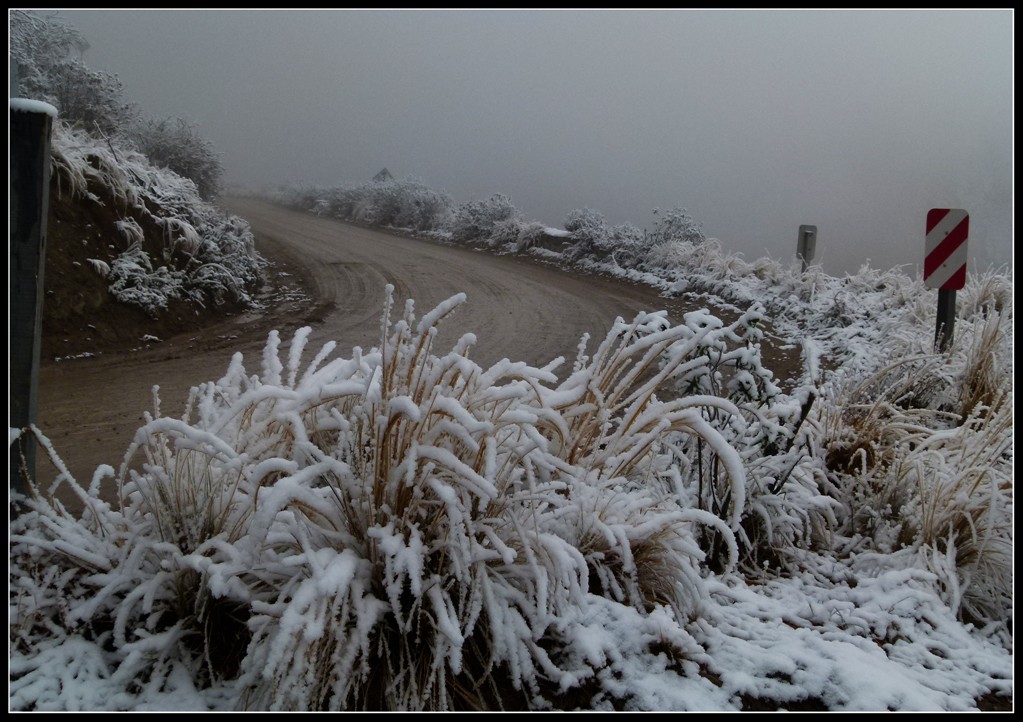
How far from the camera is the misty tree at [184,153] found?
30.4ft

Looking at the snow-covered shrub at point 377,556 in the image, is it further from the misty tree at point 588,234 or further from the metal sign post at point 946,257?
the misty tree at point 588,234

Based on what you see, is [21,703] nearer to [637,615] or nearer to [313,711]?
[313,711]

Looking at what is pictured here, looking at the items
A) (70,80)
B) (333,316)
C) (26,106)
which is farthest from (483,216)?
(26,106)

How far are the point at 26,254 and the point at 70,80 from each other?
8.62 metres

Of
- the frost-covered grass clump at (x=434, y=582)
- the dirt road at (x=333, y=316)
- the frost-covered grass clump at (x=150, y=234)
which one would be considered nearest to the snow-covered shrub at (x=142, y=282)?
the frost-covered grass clump at (x=150, y=234)

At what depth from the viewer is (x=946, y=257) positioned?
4848 mm

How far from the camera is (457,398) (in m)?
1.76

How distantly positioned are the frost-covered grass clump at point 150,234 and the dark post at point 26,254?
4327mm

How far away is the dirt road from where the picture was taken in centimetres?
383

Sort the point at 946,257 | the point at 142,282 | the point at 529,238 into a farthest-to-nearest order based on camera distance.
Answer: the point at 529,238 → the point at 142,282 → the point at 946,257

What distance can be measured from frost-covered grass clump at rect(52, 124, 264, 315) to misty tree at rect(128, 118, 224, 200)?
152 centimetres

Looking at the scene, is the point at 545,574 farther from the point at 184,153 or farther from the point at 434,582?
the point at 184,153

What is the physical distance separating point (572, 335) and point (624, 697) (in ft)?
16.2

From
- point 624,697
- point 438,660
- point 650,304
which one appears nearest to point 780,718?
point 624,697
